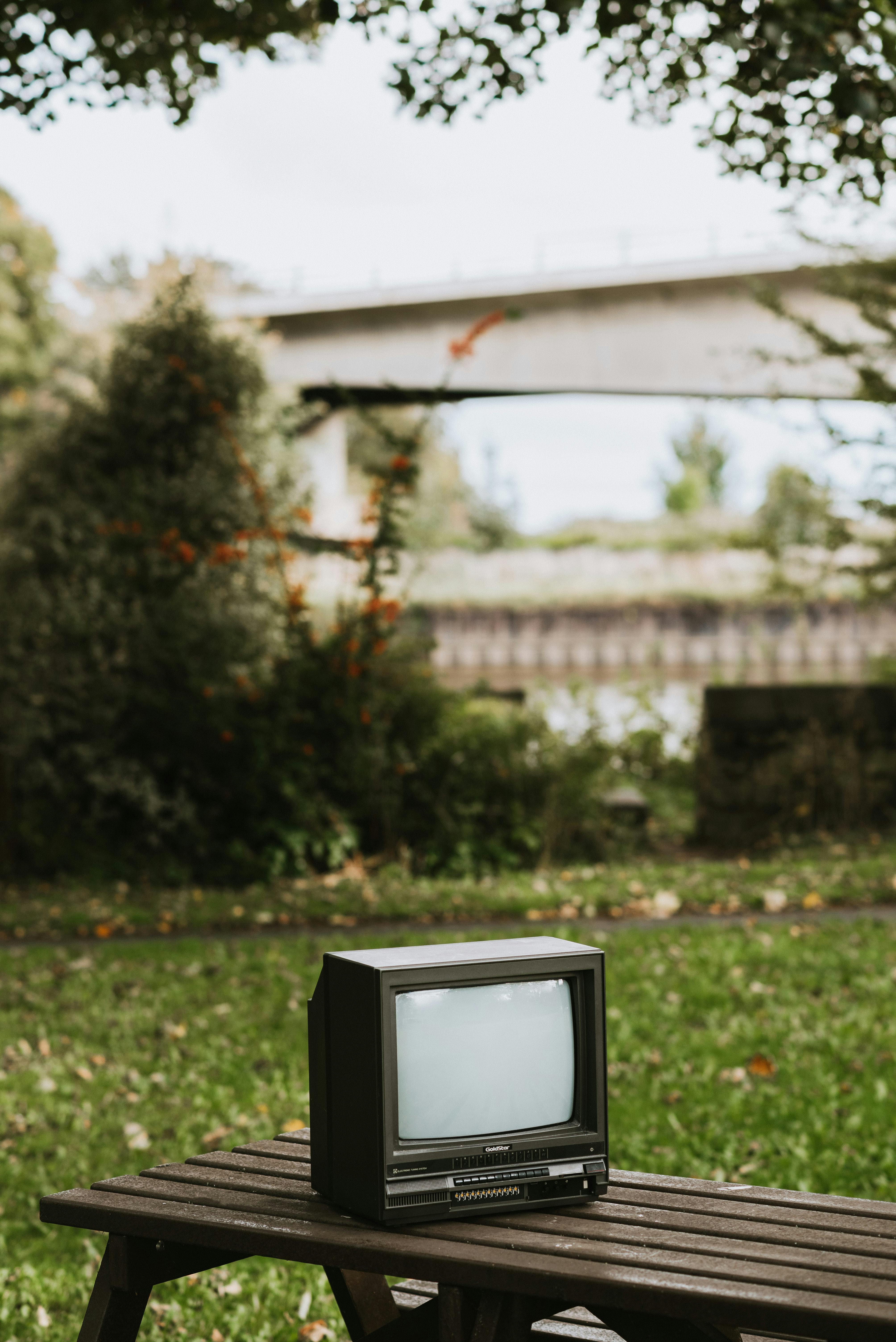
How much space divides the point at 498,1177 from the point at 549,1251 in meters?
0.21

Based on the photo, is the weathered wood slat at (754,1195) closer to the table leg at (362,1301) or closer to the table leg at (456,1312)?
the table leg at (456,1312)

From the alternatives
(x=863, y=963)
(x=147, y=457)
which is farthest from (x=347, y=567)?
(x=863, y=963)

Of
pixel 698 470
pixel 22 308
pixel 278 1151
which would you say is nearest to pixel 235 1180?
pixel 278 1151

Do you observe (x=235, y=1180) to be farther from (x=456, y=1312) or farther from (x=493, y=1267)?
(x=493, y=1267)

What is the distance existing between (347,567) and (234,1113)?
23.4 ft

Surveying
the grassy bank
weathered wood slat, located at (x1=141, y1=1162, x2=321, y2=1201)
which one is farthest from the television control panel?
the grassy bank

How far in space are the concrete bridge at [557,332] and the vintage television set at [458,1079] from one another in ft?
64.9

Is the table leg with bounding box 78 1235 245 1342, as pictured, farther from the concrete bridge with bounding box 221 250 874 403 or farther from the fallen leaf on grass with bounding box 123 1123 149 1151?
the concrete bridge with bounding box 221 250 874 403

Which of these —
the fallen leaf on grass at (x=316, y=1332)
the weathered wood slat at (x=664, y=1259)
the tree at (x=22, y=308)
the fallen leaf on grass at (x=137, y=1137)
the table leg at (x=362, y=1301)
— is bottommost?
the fallen leaf on grass at (x=316, y=1332)

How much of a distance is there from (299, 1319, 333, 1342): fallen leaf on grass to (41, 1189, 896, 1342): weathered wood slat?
1.37 metres

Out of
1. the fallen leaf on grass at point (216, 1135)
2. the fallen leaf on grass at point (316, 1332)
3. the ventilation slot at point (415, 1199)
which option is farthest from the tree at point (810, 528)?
the ventilation slot at point (415, 1199)

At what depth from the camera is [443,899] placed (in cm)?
916

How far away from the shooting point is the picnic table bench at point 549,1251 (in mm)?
1865

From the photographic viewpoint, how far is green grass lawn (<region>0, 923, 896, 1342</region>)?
3865 millimetres
